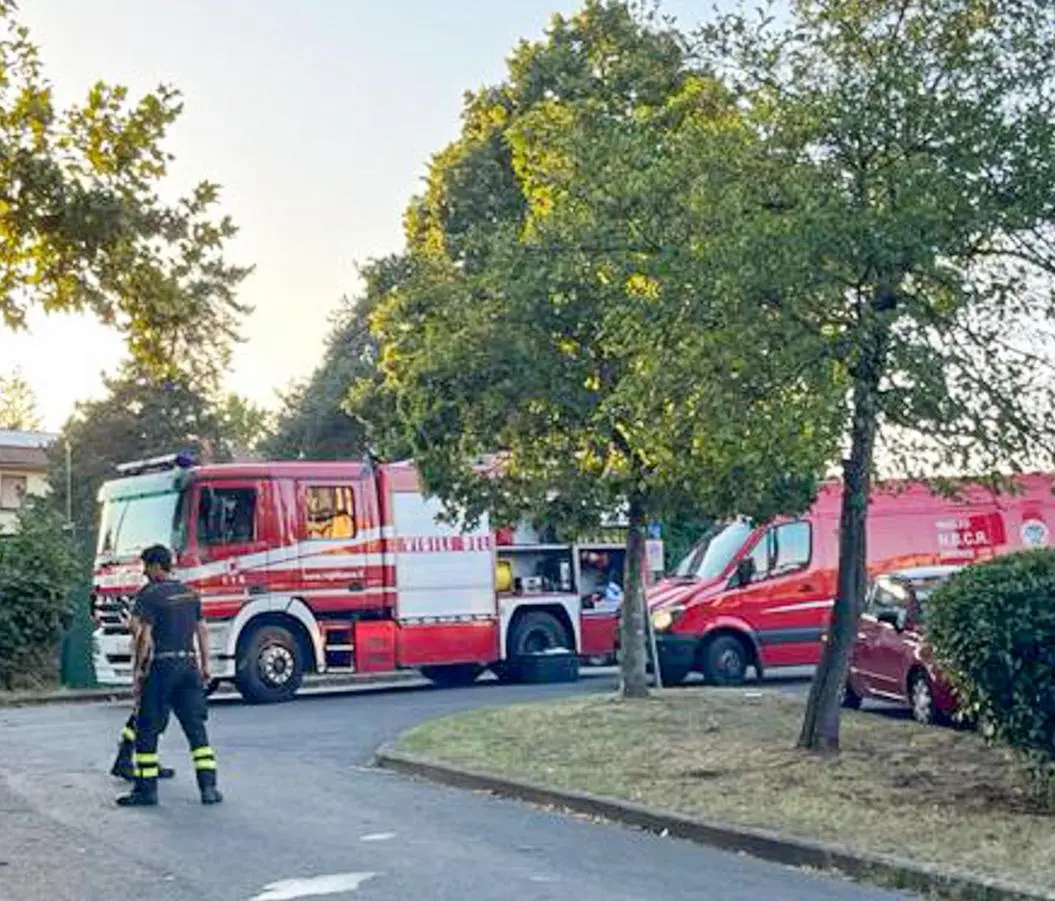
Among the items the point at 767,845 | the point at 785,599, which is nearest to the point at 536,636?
the point at 785,599

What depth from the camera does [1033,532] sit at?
1028 inches

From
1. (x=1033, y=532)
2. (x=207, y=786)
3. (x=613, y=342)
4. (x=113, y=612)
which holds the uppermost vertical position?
(x=613, y=342)

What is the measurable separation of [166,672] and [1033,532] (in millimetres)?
17627

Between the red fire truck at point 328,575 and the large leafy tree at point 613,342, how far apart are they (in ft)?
7.66

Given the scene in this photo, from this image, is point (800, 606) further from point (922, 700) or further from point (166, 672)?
point (166, 672)

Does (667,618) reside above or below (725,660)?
Result: above

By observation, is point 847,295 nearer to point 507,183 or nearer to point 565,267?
point 565,267

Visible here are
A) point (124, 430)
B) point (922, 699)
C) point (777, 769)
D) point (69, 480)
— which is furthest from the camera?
point (124, 430)

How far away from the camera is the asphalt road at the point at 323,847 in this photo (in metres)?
8.80

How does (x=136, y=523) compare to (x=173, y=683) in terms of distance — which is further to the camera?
(x=136, y=523)

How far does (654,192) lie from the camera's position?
42.9ft

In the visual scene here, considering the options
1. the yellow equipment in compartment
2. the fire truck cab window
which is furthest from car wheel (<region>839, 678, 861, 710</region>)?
the fire truck cab window

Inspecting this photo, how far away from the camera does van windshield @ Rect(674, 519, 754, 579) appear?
2280 cm

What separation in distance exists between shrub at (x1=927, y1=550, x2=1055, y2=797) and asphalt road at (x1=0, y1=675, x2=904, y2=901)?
2.04 m
